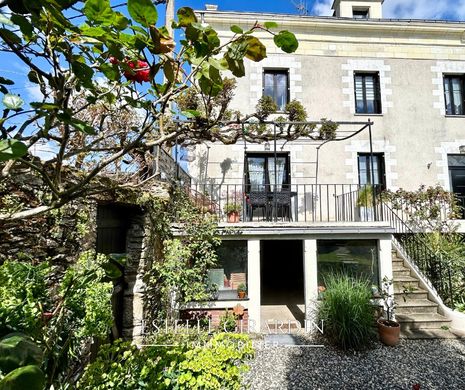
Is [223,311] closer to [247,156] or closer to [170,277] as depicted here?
[170,277]

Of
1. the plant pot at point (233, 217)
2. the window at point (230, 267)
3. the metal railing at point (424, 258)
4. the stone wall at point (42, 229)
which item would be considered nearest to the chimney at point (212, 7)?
the plant pot at point (233, 217)

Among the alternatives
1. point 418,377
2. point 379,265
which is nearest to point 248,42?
point 418,377

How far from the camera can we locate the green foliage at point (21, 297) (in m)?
1.14

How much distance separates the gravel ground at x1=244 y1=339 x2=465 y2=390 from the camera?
13.2 feet

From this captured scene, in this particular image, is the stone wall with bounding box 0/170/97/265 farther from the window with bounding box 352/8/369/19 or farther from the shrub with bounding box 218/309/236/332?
the window with bounding box 352/8/369/19

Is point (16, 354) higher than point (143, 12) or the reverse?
the reverse

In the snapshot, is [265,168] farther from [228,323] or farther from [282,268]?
[228,323]

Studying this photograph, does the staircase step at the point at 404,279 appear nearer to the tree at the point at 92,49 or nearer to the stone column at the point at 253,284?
the stone column at the point at 253,284

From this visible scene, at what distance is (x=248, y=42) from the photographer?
3.25 ft

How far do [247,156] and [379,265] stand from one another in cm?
501

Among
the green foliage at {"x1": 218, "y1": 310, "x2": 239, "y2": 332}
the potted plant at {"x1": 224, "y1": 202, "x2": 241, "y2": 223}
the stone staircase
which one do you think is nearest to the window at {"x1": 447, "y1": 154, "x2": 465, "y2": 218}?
the stone staircase

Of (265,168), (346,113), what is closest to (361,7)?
(346,113)

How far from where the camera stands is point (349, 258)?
6641 mm

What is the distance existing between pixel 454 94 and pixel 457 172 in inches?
111
